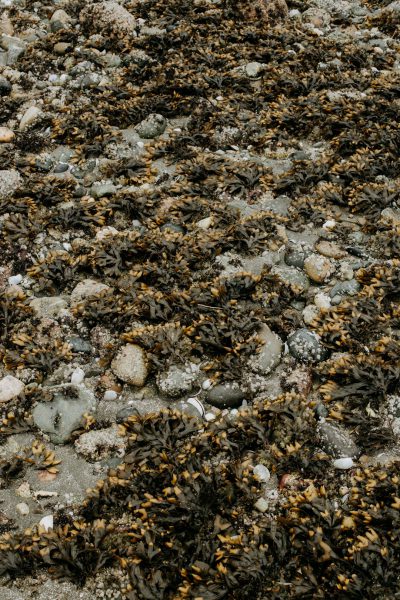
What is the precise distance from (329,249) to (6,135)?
16.1ft

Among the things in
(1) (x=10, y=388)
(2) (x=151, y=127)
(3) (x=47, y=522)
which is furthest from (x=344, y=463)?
(2) (x=151, y=127)

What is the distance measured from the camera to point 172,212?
6.80 meters

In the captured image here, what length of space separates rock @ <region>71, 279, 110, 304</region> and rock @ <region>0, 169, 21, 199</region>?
78.0 inches

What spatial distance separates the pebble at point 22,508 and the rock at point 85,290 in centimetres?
211

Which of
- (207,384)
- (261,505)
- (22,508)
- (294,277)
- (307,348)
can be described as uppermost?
(294,277)

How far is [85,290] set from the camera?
19.3 feet

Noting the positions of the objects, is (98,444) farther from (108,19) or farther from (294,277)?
(108,19)

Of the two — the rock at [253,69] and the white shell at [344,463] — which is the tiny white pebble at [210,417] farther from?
the rock at [253,69]

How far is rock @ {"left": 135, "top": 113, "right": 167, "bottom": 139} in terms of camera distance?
26.1ft

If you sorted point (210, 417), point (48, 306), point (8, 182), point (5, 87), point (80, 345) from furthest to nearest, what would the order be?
point (5, 87)
point (8, 182)
point (48, 306)
point (80, 345)
point (210, 417)

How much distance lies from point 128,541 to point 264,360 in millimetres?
1941

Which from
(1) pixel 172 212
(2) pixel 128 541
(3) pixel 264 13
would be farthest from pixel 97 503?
(3) pixel 264 13

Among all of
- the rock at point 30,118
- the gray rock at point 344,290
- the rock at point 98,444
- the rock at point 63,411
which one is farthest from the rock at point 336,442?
the rock at point 30,118

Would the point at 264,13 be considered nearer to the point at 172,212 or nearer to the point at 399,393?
the point at 172,212
